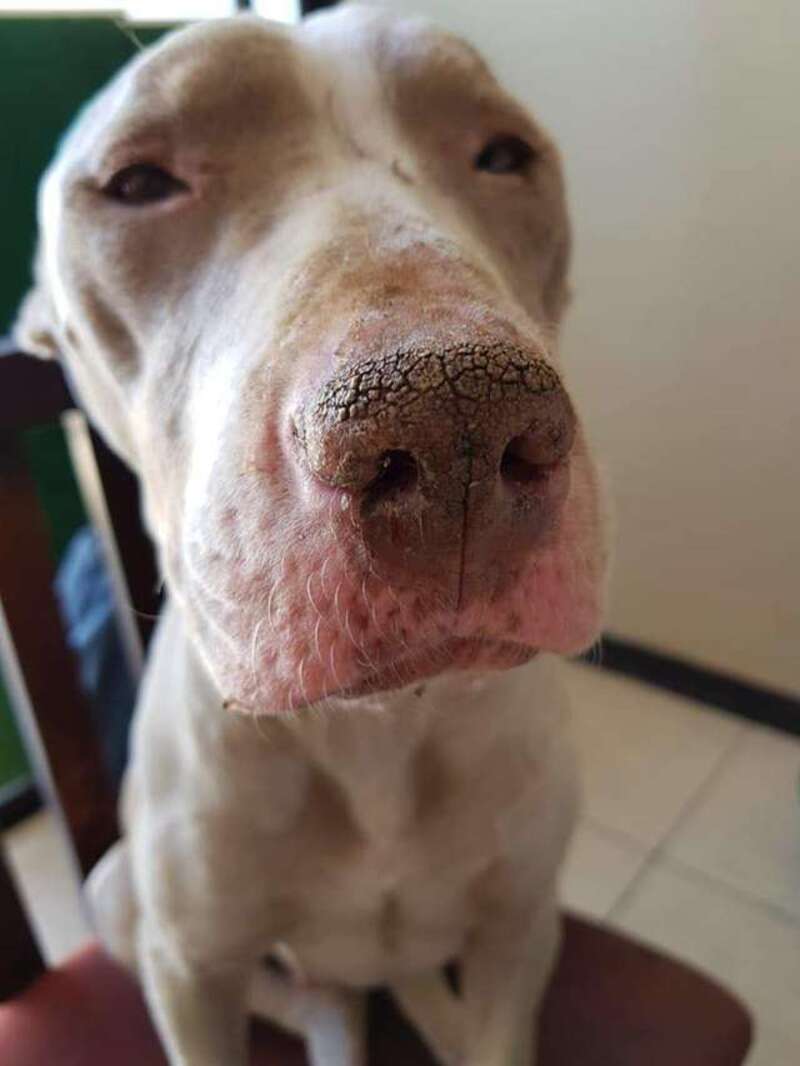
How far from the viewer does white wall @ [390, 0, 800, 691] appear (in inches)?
64.4

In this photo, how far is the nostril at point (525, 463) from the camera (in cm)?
50

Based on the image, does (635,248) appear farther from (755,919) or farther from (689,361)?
(755,919)

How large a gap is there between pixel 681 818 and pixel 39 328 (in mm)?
1364

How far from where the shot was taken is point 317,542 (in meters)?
0.53

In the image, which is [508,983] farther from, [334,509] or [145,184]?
[145,184]

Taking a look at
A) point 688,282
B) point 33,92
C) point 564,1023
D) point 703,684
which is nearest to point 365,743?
point 564,1023

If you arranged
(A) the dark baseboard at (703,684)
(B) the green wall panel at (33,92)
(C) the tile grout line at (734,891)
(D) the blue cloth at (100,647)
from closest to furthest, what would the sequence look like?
(B) the green wall panel at (33,92) → (C) the tile grout line at (734,891) → (D) the blue cloth at (100,647) → (A) the dark baseboard at (703,684)

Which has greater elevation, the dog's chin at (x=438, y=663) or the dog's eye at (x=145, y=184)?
the dog's eye at (x=145, y=184)

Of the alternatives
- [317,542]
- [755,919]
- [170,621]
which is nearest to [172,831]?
[170,621]

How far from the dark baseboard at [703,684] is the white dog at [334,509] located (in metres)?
1.05

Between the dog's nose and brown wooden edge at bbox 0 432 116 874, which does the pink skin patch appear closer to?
the dog's nose

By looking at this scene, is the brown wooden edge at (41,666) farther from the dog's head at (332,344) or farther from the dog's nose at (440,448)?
the dog's nose at (440,448)

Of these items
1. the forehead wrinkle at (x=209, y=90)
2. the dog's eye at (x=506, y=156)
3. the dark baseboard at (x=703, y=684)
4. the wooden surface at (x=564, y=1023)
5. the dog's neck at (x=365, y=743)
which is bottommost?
the dark baseboard at (x=703, y=684)

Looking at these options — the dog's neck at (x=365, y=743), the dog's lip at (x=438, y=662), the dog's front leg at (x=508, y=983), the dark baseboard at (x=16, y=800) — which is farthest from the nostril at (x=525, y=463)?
the dark baseboard at (x=16, y=800)
